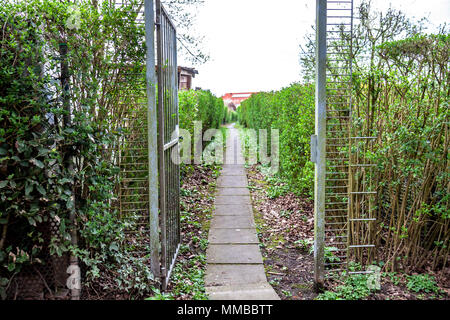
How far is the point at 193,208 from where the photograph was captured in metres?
5.96

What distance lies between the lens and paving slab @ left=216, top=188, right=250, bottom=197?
22.5ft

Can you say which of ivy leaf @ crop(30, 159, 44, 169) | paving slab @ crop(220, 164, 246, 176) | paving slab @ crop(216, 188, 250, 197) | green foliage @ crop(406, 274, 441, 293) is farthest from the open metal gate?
paving slab @ crop(220, 164, 246, 176)

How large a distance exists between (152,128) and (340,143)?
193 centimetres

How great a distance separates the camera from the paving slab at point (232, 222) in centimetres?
519

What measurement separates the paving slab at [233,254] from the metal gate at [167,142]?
1.51 feet

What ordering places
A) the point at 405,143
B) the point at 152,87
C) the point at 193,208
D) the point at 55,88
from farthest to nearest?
Answer: the point at 193,208 < the point at 405,143 < the point at 152,87 < the point at 55,88

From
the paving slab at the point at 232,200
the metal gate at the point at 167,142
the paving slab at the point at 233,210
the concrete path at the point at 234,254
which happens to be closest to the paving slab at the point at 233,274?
the concrete path at the point at 234,254

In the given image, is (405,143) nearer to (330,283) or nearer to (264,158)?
(330,283)

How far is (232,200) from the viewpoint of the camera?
648cm

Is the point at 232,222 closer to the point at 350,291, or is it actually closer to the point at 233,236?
the point at 233,236

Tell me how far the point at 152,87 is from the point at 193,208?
3.36 meters

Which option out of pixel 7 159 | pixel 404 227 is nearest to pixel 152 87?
pixel 7 159

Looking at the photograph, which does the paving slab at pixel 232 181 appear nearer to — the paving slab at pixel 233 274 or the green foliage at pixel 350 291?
the paving slab at pixel 233 274

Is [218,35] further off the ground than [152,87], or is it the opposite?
[218,35]
